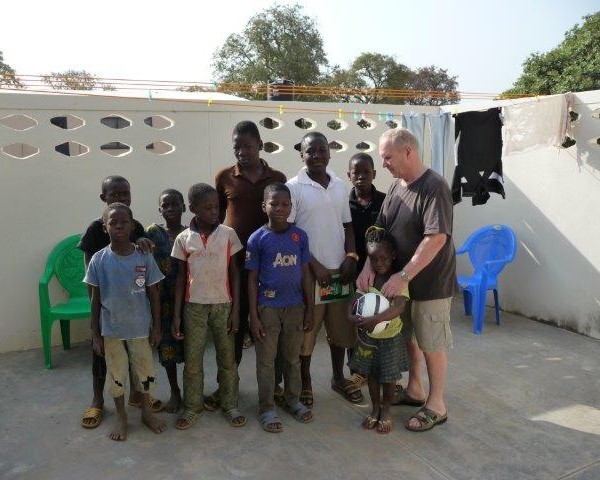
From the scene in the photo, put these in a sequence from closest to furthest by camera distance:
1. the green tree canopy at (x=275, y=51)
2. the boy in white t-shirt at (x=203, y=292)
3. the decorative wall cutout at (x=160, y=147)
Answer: the boy in white t-shirt at (x=203, y=292) < the decorative wall cutout at (x=160, y=147) < the green tree canopy at (x=275, y=51)

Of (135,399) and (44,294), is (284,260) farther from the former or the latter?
(44,294)

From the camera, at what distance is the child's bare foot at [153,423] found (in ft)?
8.76

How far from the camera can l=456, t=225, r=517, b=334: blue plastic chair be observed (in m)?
4.40

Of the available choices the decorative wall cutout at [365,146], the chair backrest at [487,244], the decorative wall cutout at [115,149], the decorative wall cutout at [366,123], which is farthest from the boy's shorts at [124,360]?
the chair backrest at [487,244]

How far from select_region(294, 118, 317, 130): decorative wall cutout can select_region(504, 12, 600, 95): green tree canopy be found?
43.4 ft

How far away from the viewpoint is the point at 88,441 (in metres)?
2.58

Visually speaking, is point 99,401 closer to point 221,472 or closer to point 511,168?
point 221,472

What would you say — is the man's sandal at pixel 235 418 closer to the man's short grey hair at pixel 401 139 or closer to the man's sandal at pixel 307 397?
the man's sandal at pixel 307 397

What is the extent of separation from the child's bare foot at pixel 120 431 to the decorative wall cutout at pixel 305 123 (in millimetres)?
3141

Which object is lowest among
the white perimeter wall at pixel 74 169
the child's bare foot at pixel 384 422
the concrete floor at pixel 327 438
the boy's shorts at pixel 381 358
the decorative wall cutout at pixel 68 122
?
the concrete floor at pixel 327 438

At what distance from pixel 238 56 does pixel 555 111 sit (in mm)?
30632

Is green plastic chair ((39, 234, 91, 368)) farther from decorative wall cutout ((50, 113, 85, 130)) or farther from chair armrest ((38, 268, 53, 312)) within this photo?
decorative wall cutout ((50, 113, 85, 130))

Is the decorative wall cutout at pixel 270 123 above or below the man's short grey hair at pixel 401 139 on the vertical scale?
above

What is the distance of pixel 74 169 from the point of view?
3895mm
